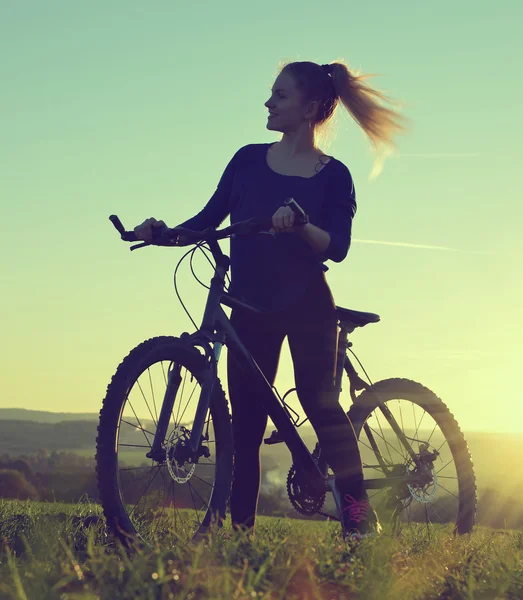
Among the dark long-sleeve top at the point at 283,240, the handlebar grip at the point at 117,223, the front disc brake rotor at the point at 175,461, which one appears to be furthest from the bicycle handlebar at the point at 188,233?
the front disc brake rotor at the point at 175,461

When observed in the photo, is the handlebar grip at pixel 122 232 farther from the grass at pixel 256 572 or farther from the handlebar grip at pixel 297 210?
the grass at pixel 256 572

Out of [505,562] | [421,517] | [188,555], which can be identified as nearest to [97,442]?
[188,555]

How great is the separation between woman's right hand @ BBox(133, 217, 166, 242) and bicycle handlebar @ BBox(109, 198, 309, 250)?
0.02m

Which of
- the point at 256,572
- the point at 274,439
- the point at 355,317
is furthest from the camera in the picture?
the point at 355,317

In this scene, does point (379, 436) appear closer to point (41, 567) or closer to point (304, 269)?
point (304, 269)

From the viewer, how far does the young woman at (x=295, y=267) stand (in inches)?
207

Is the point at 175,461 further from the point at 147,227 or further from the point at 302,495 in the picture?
the point at 302,495

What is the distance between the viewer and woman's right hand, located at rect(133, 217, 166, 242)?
4875mm

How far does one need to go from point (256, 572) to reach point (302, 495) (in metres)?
2.59

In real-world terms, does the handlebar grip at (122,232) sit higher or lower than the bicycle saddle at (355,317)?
higher

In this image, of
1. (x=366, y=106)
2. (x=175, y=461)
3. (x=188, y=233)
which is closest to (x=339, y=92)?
(x=366, y=106)

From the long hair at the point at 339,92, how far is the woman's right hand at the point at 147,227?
1280 millimetres

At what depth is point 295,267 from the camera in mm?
5266

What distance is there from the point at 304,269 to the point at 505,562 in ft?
6.65
